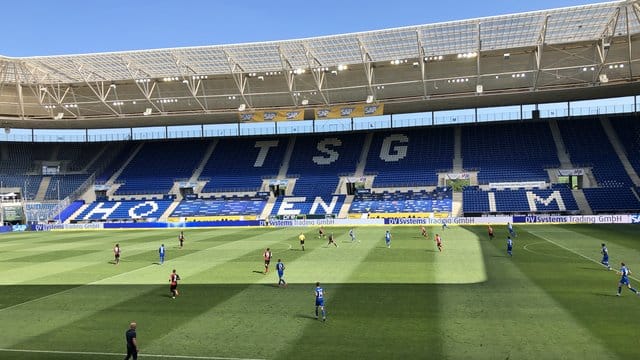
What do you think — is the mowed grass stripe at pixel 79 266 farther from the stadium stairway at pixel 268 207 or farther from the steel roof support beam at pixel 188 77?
the stadium stairway at pixel 268 207

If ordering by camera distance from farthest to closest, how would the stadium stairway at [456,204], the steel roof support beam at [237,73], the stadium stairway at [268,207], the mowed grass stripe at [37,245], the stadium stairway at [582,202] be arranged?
the stadium stairway at [268,207], the stadium stairway at [456,204], the stadium stairway at [582,202], the steel roof support beam at [237,73], the mowed grass stripe at [37,245]

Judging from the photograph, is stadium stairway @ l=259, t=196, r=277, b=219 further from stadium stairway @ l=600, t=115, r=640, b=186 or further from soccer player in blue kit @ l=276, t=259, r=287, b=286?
stadium stairway @ l=600, t=115, r=640, b=186

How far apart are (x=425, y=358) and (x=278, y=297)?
27.7 ft

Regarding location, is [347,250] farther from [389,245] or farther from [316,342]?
[316,342]

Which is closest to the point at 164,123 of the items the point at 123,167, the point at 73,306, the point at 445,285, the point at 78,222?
the point at 123,167

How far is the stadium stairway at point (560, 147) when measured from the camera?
6022 cm

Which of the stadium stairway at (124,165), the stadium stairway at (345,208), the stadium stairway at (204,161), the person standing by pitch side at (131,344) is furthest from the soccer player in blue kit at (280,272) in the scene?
the stadium stairway at (124,165)

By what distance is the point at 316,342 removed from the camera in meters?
13.8

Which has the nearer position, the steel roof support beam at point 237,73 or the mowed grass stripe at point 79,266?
the mowed grass stripe at point 79,266

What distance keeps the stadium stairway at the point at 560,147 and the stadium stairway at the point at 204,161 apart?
53.6 m

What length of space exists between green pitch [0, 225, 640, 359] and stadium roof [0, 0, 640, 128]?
72.5ft

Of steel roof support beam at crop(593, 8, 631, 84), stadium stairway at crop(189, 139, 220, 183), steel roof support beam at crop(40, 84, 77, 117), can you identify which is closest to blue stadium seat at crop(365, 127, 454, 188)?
steel roof support beam at crop(593, 8, 631, 84)

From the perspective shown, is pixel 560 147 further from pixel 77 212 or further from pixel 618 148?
pixel 77 212

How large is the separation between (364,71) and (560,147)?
30.7 m
